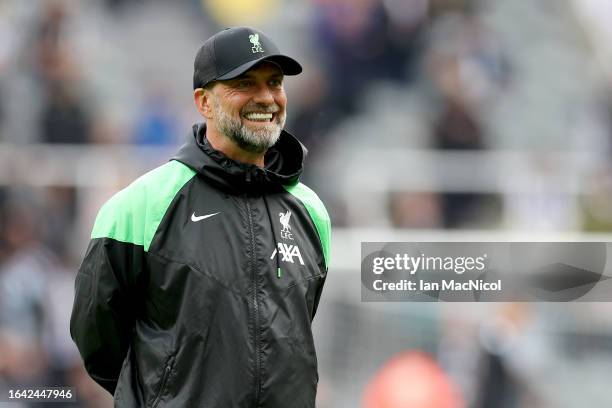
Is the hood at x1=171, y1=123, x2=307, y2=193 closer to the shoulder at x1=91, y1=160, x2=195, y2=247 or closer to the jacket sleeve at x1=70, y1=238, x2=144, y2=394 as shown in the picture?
the shoulder at x1=91, y1=160, x2=195, y2=247

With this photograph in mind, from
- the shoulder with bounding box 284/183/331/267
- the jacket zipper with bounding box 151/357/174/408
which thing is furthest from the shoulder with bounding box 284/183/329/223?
the jacket zipper with bounding box 151/357/174/408

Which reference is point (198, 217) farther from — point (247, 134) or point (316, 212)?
point (316, 212)

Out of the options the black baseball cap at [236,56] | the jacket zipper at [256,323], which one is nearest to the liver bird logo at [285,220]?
the jacket zipper at [256,323]

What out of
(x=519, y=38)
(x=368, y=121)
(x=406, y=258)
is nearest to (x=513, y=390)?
(x=406, y=258)

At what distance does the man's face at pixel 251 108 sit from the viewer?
315 centimetres

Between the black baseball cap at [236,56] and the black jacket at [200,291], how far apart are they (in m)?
0.20

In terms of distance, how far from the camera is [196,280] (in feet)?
9.82

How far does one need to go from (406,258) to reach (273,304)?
309 centimetres

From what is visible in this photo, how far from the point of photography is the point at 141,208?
3.07 meters

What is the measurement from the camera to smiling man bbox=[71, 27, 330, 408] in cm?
298

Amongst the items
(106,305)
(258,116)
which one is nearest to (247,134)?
(258,116)

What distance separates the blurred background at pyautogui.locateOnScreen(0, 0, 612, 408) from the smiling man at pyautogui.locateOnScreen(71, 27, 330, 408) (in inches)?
130

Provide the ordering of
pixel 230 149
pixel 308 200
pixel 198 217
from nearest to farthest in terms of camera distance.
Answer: pixel 198 217 < pixel 230 149 < pixel 308 200

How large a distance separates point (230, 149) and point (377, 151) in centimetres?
478
